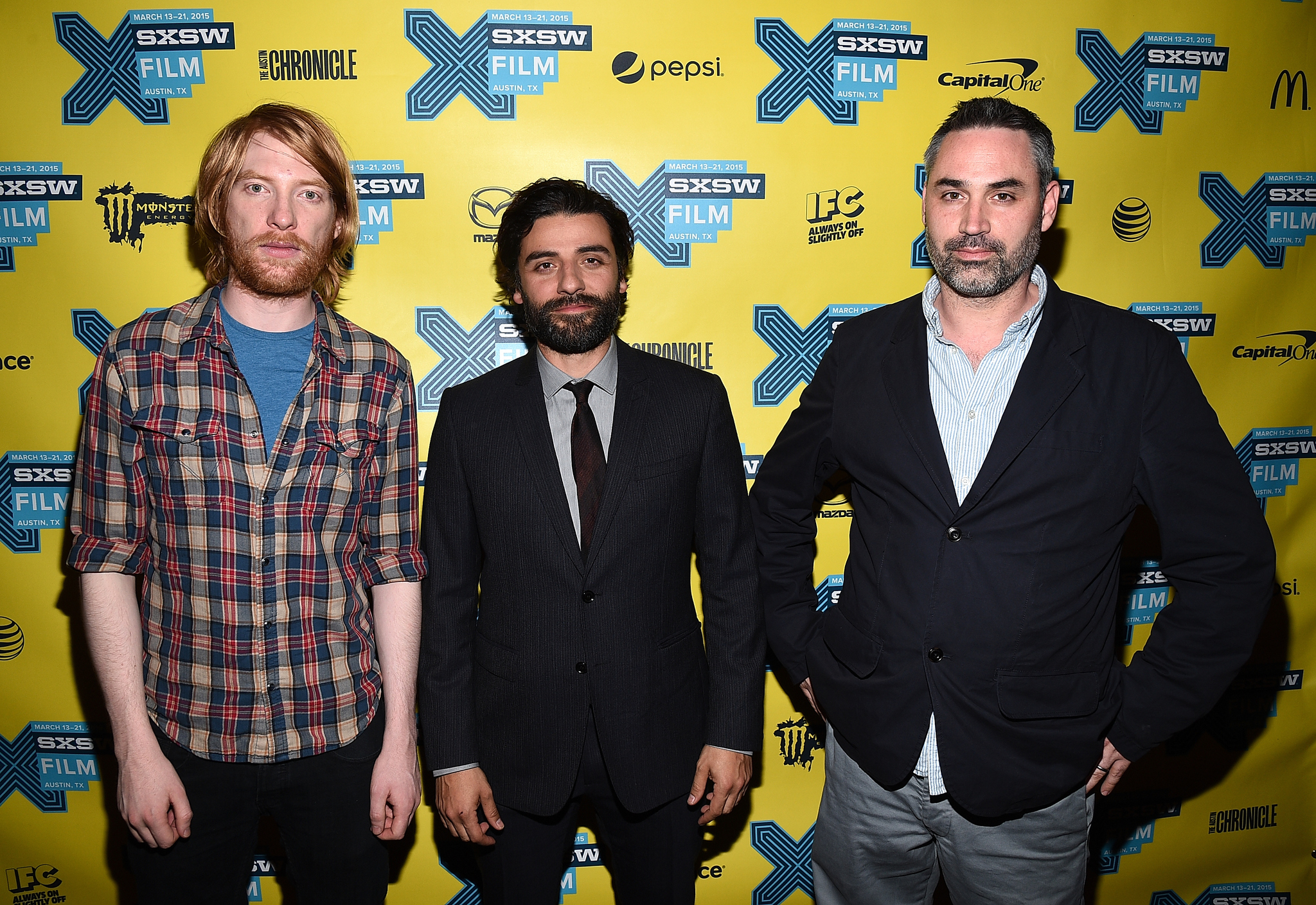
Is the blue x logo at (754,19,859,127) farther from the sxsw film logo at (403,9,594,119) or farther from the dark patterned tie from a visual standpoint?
the dark patterned tie

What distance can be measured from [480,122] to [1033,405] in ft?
5.93

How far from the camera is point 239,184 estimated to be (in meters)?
1.77

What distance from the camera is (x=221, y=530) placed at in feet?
5.53

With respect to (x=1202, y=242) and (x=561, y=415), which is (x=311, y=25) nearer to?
(x=561, y=415)

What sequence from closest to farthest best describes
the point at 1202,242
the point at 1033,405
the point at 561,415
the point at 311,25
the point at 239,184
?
1. the point at 1033,405
2. the point at 239,184
3. the point at 561,415
4. the point at 311,25
5. the point at 1202,242

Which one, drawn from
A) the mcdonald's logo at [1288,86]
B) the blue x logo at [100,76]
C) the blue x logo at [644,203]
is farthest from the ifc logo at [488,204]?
the mcdonald's logo at [1288,86]

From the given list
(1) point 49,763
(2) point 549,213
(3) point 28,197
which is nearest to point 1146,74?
(2) point 549,213

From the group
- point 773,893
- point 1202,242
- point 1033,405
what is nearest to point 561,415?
point 1033,405

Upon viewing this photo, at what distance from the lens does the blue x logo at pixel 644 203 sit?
2426 mm

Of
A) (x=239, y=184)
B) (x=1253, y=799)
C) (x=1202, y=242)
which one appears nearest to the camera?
(x=239, y=184)

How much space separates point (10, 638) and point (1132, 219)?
13.0 feet

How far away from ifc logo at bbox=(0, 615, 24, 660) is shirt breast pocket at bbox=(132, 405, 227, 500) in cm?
Answer: 138

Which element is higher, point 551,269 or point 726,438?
point 551,269

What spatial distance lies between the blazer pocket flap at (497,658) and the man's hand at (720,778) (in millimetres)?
510
